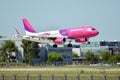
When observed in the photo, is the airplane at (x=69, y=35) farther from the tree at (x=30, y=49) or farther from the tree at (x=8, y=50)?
the tree at (x=30, y=49)

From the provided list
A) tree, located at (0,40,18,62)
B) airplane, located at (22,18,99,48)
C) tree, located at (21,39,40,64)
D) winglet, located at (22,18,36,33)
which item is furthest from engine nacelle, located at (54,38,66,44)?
tree, located at (21,39,40,64)

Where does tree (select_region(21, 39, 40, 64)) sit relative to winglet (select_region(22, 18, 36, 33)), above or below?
below

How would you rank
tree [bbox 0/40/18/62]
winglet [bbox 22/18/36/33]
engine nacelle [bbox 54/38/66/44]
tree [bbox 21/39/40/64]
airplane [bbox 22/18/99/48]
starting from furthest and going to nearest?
tree [bbox 21/39/40/64] → tree [bbox 0/40/18/62] → winglet [bbox 22/18/36/33] → engine nacelle [bbox 54/38/66/44] → airplane [bbox 22/18/99/48]

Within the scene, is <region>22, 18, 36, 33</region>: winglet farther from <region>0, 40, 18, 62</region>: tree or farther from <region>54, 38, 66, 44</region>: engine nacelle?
<region>0, 40, 18, 62</region>: tree

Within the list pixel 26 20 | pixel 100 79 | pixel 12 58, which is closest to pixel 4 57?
pixel 12 58

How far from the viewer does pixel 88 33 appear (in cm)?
9956

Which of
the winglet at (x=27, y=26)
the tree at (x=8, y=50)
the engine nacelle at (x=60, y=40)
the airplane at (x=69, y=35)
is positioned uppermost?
the winglet at (x=27, y=26)

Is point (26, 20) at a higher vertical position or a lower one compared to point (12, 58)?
higher

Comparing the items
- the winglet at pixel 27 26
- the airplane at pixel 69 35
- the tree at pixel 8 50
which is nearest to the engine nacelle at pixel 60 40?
the airplane at pixel 69 35

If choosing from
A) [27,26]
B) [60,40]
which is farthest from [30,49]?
[60,40]

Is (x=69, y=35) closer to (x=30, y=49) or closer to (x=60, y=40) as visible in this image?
(x=60, y=40)

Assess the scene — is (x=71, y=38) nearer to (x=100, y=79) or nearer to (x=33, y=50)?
(x=100, y=79)

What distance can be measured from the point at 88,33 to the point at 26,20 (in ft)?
133

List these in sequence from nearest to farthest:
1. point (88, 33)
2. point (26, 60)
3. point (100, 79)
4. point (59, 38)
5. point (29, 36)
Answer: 1. point (100, 79)
2. point (88, 33)
3. point (59, 38)
4. point (29, 36)
5. point (26, 60)
